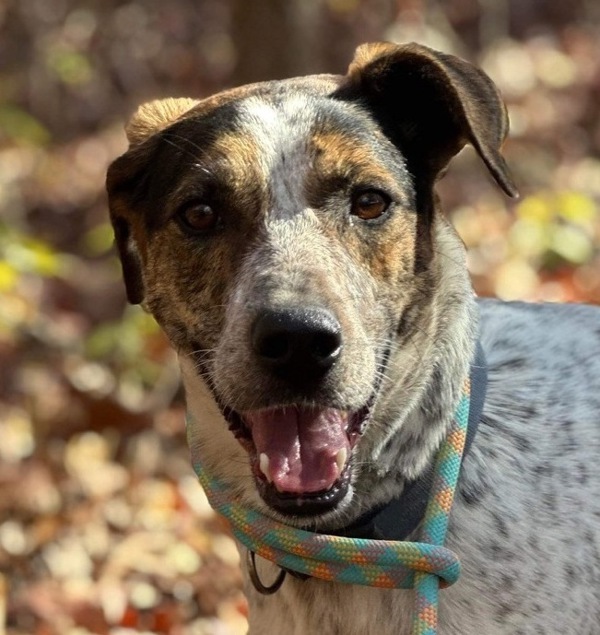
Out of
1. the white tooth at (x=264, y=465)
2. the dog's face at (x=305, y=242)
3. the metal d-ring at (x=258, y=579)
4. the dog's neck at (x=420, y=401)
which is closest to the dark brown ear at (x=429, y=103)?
the dog's face at (x=305, y=242)

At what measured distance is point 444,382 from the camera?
3236mm

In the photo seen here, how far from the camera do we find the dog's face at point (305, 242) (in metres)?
2.96

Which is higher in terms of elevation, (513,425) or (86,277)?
(513,425)

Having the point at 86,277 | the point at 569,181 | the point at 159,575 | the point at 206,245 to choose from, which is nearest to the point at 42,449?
the point at 159,575

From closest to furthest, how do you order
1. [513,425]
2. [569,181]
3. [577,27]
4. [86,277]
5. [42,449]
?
1. [513,425]
2. [42,449]
3. [86,277]
4. [569,181]
5. [577,27]

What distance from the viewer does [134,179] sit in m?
3.60

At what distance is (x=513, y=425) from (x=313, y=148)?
0.98m

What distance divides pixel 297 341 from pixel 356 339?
0.70ft

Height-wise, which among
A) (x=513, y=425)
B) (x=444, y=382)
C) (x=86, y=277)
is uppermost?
(x=444, y=382)

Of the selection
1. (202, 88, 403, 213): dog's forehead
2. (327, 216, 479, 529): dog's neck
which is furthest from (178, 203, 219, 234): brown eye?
(327, 216, 479, 529): dog's neck

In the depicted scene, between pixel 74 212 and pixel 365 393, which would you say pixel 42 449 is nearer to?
pixel 365 393

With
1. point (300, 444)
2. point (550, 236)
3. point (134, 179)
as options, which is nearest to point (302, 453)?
point (300, 444)

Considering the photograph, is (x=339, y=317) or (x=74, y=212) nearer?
(x=339, y=317)

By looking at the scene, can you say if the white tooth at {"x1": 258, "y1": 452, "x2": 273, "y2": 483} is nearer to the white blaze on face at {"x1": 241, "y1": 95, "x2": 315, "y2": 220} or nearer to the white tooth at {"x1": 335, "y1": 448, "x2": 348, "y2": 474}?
the white tooth at {"x1": 335, "y1": 448, "x2": 348, "y2": 474}
